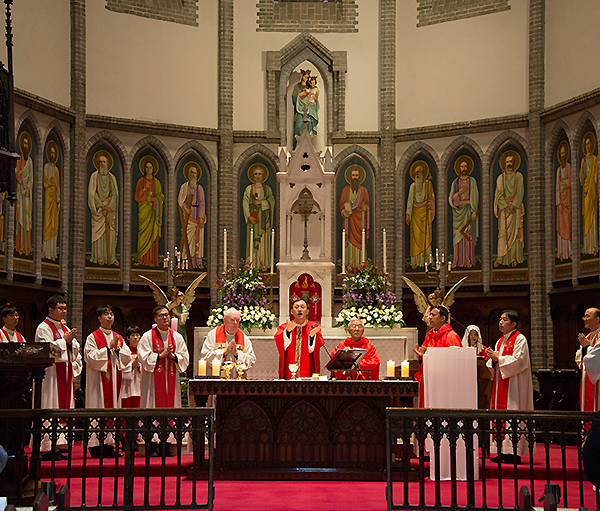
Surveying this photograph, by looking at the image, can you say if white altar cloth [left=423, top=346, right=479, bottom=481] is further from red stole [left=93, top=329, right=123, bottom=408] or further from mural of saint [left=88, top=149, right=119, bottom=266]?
mural of saint [left=88, top=149, right=119, bottom=266]

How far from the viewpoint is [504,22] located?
54.4ft

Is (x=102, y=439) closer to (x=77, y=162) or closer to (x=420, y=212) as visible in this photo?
(x=77, y=162)

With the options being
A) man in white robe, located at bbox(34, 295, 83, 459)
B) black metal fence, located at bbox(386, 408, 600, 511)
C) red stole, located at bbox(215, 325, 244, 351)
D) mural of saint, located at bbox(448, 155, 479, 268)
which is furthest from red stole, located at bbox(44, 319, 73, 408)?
mural of saint, located at bbox(448, 155, 479, 268)

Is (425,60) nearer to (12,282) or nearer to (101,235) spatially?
(101,235)

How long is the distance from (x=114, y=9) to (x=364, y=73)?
212 inches

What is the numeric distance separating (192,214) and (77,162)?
8.33ft

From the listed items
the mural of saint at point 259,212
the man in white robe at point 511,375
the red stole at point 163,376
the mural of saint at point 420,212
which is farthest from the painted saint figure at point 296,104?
the man in white robe at point 511,375

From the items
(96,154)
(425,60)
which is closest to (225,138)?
(96,154)

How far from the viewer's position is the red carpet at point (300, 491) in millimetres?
6906

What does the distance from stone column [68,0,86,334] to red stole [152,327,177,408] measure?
6049 mm

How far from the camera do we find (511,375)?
378 inches

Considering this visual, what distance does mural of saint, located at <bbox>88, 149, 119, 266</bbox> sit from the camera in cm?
1623

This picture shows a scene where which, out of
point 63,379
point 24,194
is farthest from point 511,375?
point 24,194

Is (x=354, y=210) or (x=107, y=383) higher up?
(x=354, y=210)
